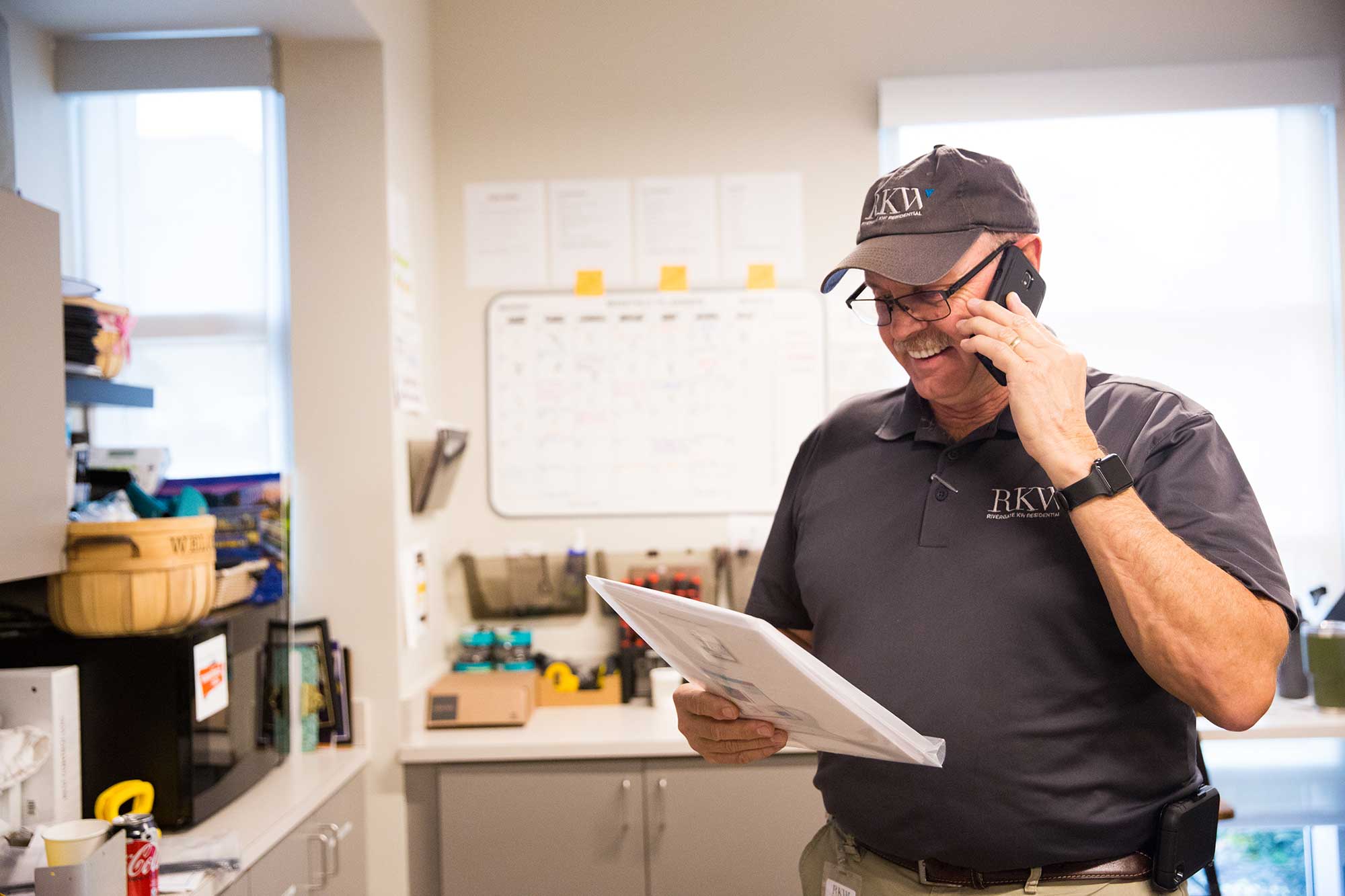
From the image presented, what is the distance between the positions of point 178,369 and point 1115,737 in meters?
2.62

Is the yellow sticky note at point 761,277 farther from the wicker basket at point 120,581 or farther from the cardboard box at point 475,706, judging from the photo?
the wicker basket at point 120,581

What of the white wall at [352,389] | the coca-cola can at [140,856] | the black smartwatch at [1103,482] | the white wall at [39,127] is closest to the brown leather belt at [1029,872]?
the black smartwatch at [1103,482]

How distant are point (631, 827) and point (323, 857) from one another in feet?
2.46

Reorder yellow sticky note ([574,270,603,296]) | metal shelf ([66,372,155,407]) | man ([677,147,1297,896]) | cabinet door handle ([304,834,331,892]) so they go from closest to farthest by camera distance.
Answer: man ([677,147,1297,896]) < metal shelf ([66,372,155,407]) < cabinet door handle ([304,834,331,892]) < yellow sticky note ([574,270,603,296])

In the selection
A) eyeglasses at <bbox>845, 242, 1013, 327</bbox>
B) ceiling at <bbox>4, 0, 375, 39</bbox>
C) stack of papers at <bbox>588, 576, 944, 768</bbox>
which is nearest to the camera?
stack of papers at <bbox>588, 576, 944, 768</bbox>

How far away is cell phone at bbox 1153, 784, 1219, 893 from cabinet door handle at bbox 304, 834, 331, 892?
67.8 inches

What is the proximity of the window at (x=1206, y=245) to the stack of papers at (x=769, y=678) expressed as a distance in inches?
77.7

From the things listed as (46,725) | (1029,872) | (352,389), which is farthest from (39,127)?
(1029,872)

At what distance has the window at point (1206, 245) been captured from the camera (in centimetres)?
300

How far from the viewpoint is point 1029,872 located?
1210 millimetres

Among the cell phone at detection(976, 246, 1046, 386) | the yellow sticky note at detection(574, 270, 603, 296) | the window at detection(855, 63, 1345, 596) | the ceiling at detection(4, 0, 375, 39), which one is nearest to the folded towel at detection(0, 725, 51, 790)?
the cell phone at detection(976, 246, 1046, 386)

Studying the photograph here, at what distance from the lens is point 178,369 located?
2775mm

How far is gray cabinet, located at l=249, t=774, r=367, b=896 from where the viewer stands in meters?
1.89

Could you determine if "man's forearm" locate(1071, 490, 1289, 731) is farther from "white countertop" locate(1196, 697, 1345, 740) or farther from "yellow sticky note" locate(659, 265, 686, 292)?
"yellow sticky note" locate(659, 265, 686, 292)
